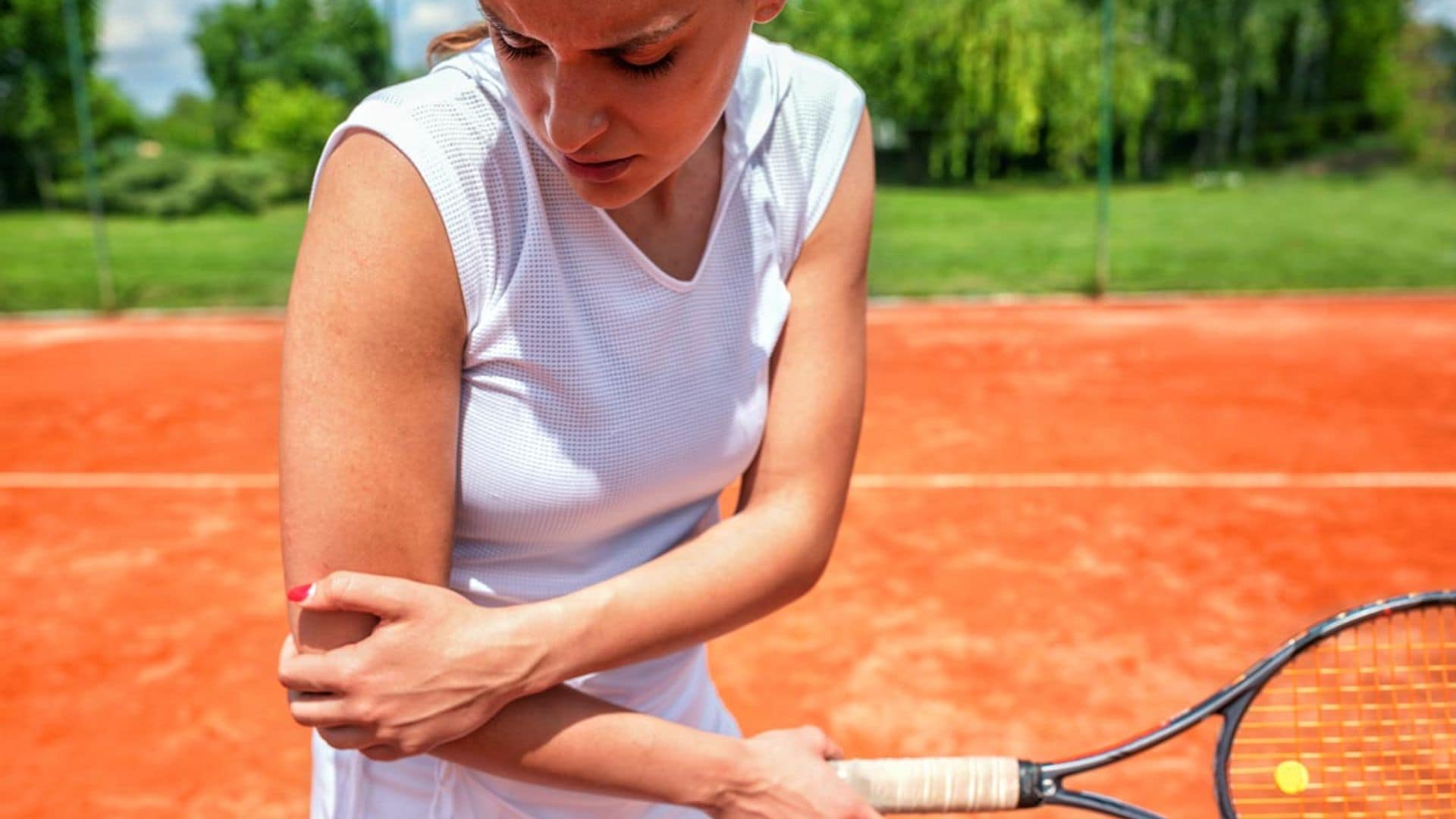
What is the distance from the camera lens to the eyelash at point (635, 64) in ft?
2.62

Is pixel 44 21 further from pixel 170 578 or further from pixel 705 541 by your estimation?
pixel 705 541

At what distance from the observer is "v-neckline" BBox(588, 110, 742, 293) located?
944 millimetres

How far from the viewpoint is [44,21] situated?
12.3 m

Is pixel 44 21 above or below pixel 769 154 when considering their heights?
below

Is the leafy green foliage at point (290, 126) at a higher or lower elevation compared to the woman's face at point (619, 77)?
lower

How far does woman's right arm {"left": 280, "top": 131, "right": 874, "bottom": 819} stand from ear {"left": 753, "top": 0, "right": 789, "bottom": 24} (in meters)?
0.27

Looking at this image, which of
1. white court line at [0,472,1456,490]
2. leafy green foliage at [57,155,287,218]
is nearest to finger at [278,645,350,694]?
white court line at [0,472,1456,490]

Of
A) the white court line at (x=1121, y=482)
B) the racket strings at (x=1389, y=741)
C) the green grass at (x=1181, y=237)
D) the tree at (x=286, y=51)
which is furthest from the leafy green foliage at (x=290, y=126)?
the racket strings at (x=1389, y=741)

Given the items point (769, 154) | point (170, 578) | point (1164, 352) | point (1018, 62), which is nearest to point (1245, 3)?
point (1018, 62)

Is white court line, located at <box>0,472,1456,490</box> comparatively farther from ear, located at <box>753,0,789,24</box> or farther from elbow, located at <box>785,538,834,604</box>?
ear, located at <box>753,0,789,24</box>

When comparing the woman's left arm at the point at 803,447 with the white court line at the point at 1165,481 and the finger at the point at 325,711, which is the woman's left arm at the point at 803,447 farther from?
the white court line at the point at 1165,481

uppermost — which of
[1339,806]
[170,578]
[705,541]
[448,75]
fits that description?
[448,75]

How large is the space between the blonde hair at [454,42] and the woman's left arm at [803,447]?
0.32m

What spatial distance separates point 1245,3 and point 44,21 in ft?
42.8
